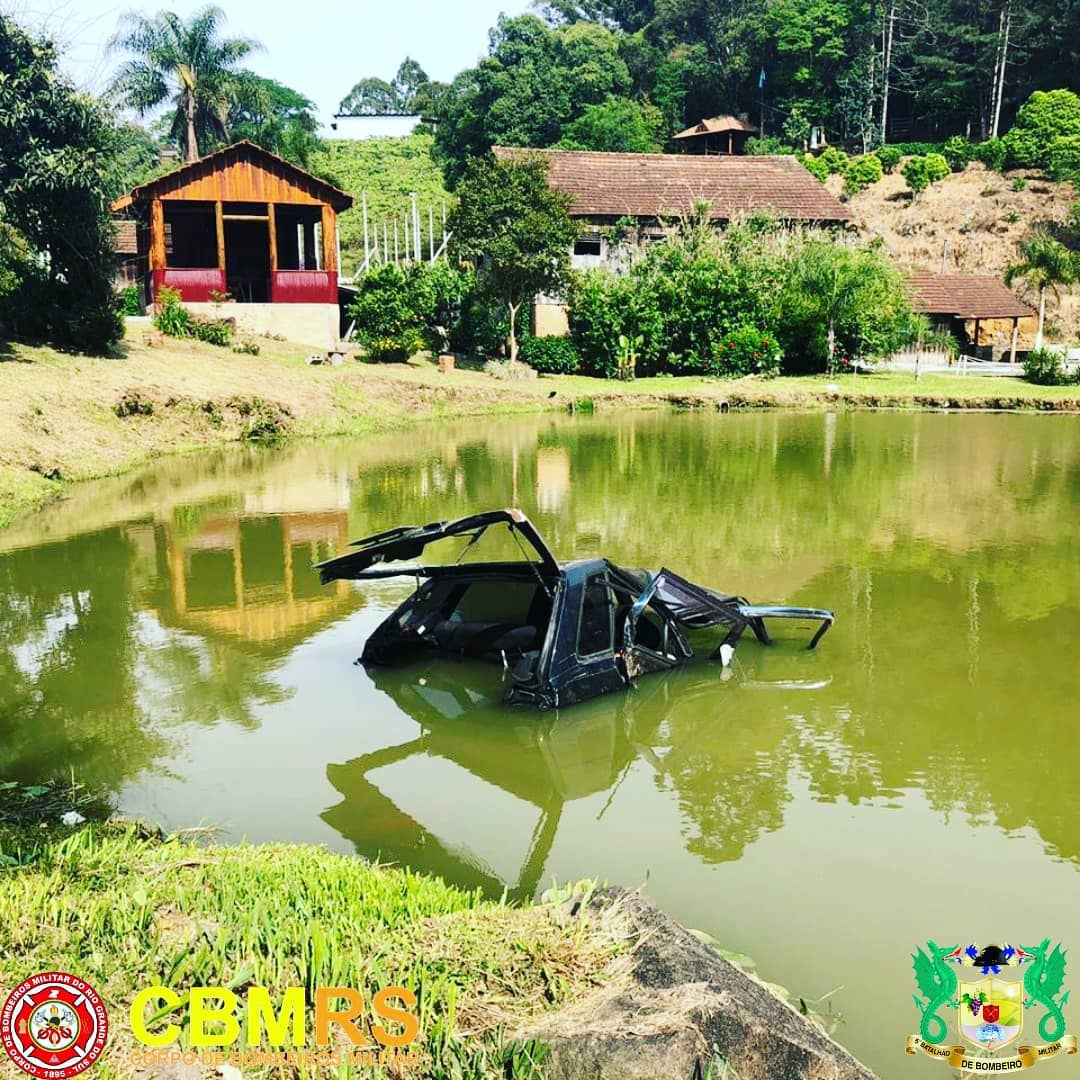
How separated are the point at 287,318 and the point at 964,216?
4385 centimetres

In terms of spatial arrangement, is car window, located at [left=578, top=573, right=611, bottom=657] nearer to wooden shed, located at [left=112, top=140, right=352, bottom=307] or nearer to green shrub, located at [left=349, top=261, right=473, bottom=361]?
green shrub, located at [left=349, top=261, right=473, bottom=361]

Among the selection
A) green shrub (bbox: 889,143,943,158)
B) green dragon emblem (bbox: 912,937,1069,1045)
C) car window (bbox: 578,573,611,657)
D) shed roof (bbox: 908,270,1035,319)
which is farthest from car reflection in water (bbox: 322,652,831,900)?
green shrub (bbox: 889,143,943,158)

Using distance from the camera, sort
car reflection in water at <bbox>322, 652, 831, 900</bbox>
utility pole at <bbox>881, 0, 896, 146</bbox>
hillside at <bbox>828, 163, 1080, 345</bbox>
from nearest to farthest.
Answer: car reflection in water at <bbox>322, 652, 831, 900</bbox>
hillside at <bbox>828, 163, 1080, 345</bbox>
utility pole at <bbox>881, 0, 896, 146</bbox>

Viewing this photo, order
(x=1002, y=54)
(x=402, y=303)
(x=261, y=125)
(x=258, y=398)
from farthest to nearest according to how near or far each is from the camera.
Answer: (x=1002, y=54)
(x=261, y=125)
(x=402, y=303)
(x=258, y=398)

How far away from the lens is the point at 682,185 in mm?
47375

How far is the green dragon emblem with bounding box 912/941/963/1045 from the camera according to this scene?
4.71 metres

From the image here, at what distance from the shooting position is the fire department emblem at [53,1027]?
136 inches

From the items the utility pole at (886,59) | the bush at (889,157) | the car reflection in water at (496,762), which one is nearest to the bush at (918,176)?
→ the bush at (889,157)

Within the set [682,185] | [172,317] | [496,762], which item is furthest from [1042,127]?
[496,762]

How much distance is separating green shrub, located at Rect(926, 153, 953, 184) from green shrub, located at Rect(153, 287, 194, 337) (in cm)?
5002

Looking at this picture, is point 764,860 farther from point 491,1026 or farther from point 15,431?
point 15,431

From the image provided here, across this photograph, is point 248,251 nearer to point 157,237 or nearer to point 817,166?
point 157,237

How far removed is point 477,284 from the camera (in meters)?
37.9

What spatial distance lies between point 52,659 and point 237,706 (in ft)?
7.66
